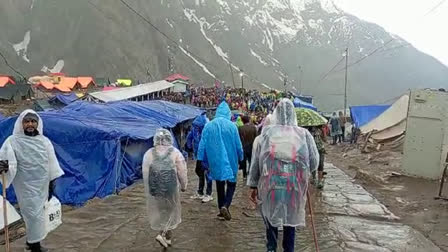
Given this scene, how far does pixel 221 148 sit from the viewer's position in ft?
20.2

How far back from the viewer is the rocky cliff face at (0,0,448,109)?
322 ft

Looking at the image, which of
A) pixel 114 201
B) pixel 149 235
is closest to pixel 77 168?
pixel 114 201

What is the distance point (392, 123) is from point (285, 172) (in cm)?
1288

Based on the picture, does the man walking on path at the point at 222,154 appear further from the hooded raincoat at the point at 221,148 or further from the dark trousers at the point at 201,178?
the dark trousers at the point at 201,178

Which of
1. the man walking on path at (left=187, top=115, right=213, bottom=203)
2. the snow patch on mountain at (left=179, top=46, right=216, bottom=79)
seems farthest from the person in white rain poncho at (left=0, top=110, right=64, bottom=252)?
the snow patch on mountain at (left=179, top=46, right=216, bottom=79)

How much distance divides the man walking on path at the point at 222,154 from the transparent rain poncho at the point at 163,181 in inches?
40.9

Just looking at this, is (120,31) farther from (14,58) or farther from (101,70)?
(14,58)

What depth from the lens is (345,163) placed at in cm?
1495

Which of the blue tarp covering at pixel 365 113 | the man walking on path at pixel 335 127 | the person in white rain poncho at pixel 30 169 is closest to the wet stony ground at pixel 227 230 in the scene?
the person in white rain poncho at pixel 30 169

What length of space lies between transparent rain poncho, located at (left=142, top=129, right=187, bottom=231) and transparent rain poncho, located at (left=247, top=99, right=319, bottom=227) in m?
1.32

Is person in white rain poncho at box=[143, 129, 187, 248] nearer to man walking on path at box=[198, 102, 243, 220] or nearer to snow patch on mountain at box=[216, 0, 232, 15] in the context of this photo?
man walking on path at box=[198, 102, 243, 220]

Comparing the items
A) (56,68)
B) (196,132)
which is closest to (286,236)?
(196,132)

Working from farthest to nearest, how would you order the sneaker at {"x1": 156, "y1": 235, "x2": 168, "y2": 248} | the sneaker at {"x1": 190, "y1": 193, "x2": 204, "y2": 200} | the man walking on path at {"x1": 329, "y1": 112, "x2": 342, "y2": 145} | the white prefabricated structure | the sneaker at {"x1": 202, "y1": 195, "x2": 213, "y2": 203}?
the man walking on path at {"x1": 329, "y1": 112, "x2": 342, "y2": 145}
the white prefabricated structure
the sneaker at {"x1": 190, "y1": 193, "x2": 204, "y2": 200}
the sneaker at {"x1": 202, "y1": 195, "x2": 213, "y2": 203}
the sneaker at {"x1": 156, "y1": 235, "x2": 168, "y2": 248}

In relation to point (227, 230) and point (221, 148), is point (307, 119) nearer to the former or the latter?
point (221, 148)
